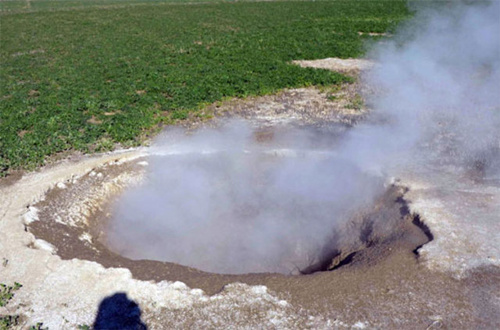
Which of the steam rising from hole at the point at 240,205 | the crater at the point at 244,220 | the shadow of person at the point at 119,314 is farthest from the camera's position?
the steam rising from hole at the point at 240,205

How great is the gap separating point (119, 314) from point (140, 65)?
1169 centimetres

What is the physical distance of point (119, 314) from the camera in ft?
14.4

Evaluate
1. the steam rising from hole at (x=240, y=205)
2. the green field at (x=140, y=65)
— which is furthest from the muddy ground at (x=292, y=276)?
the green field at (x=140, y=65)

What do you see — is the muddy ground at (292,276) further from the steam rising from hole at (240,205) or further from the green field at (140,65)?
the green field at (140,65)

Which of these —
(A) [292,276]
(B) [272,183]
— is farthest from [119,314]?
(B) [272,183]

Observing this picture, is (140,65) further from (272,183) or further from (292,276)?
(292,276)

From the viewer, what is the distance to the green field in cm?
935

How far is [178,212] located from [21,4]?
3984 centimetres

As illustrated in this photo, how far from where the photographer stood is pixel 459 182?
656cm

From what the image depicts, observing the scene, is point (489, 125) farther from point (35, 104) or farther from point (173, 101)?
point (35, 104)

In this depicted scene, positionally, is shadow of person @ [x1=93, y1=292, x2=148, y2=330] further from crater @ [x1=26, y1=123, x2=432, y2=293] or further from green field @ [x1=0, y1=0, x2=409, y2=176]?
green field @ [x1=0, y1=0, x2=409, y2=176]

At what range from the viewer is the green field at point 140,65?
9.35 m

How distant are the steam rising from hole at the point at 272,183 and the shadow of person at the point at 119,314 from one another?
1.99 meters

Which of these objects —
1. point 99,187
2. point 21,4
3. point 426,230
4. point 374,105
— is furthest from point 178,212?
point 21,4
